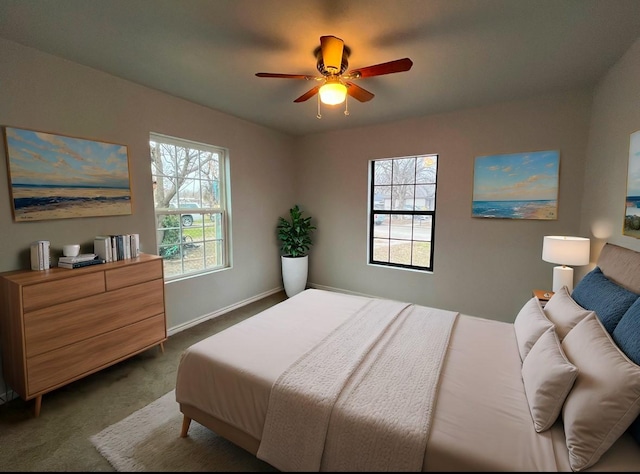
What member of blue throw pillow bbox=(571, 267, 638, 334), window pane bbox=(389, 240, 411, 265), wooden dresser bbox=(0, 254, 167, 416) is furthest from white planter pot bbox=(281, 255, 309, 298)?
blue throw pillow bbox=(571, 267, 638, 334)

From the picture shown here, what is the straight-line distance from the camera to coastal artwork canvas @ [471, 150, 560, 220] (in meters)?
3.05

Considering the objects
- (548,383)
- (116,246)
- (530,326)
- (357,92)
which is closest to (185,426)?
(116,246)

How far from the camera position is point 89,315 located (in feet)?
7.09

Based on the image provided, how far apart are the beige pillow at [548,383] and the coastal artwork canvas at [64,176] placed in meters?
3.28

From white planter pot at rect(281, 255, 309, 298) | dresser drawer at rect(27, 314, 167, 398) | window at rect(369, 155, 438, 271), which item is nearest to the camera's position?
dresser drawer at rect(27, 314, 167, 398)

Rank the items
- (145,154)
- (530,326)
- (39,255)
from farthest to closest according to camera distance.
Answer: (145,154)
(39,255)
(530,326)

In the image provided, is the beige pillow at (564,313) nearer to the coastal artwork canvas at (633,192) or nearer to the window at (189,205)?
the coastal artwork canvas at (633,192)

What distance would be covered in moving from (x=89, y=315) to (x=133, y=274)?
415 millimetres

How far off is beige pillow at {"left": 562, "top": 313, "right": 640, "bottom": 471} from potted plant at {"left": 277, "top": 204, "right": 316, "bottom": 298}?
3.51 meters

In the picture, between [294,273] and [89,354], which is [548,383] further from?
[294,273]

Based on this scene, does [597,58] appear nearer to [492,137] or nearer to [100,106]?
[492,137]

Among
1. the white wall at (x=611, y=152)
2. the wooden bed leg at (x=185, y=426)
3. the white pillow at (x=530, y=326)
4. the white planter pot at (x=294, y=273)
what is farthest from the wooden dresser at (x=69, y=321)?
the white wall at (x=611, y=152)

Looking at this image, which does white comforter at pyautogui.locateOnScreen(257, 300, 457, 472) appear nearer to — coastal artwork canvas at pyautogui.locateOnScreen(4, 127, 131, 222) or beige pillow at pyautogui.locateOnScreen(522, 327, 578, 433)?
beige pillow at pyautogui.locateOnScreen(522, 327, 578, 433)

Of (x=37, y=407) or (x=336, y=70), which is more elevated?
(x=336, y=70)
